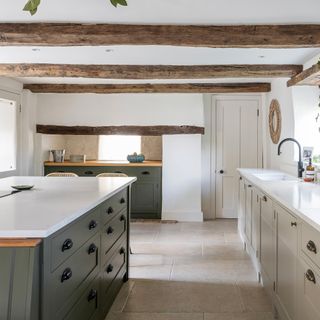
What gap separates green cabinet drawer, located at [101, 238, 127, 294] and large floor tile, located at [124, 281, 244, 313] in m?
0.29

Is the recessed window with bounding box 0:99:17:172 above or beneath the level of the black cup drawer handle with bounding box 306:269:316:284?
above

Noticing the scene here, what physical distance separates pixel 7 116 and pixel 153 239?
116 inches

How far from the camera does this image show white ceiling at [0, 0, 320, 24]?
287 centimetres

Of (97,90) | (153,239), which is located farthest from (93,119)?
(153,239)

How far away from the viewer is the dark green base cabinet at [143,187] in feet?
21.6

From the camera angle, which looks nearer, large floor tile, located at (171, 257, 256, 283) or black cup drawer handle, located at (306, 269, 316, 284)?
black cup drawer handle, located at (306, 269, 316, 284)

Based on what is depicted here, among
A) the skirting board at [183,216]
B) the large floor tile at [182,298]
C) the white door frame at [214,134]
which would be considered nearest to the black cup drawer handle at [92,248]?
the large floor tile at [182,298]

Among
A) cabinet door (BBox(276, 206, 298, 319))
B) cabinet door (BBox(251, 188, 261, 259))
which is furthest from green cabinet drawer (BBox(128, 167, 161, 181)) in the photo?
cabinet door (BBox(276, 206, 298, 319))

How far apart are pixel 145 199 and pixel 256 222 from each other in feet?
10.2

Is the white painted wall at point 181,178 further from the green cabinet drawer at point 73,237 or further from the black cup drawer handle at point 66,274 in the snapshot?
the black cup drawer handle at point 66,274

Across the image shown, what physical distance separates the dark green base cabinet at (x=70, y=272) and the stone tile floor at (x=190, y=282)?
0.28 meters

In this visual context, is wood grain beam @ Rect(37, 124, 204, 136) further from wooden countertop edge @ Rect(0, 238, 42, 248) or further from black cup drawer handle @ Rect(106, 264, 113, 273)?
wooden countertop edge @ Rect(0, 238, 42, 248)

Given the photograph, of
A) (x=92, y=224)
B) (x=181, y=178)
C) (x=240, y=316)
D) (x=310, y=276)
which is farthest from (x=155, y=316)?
(x=181, y=178)

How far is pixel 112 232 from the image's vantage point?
2.96 meters
